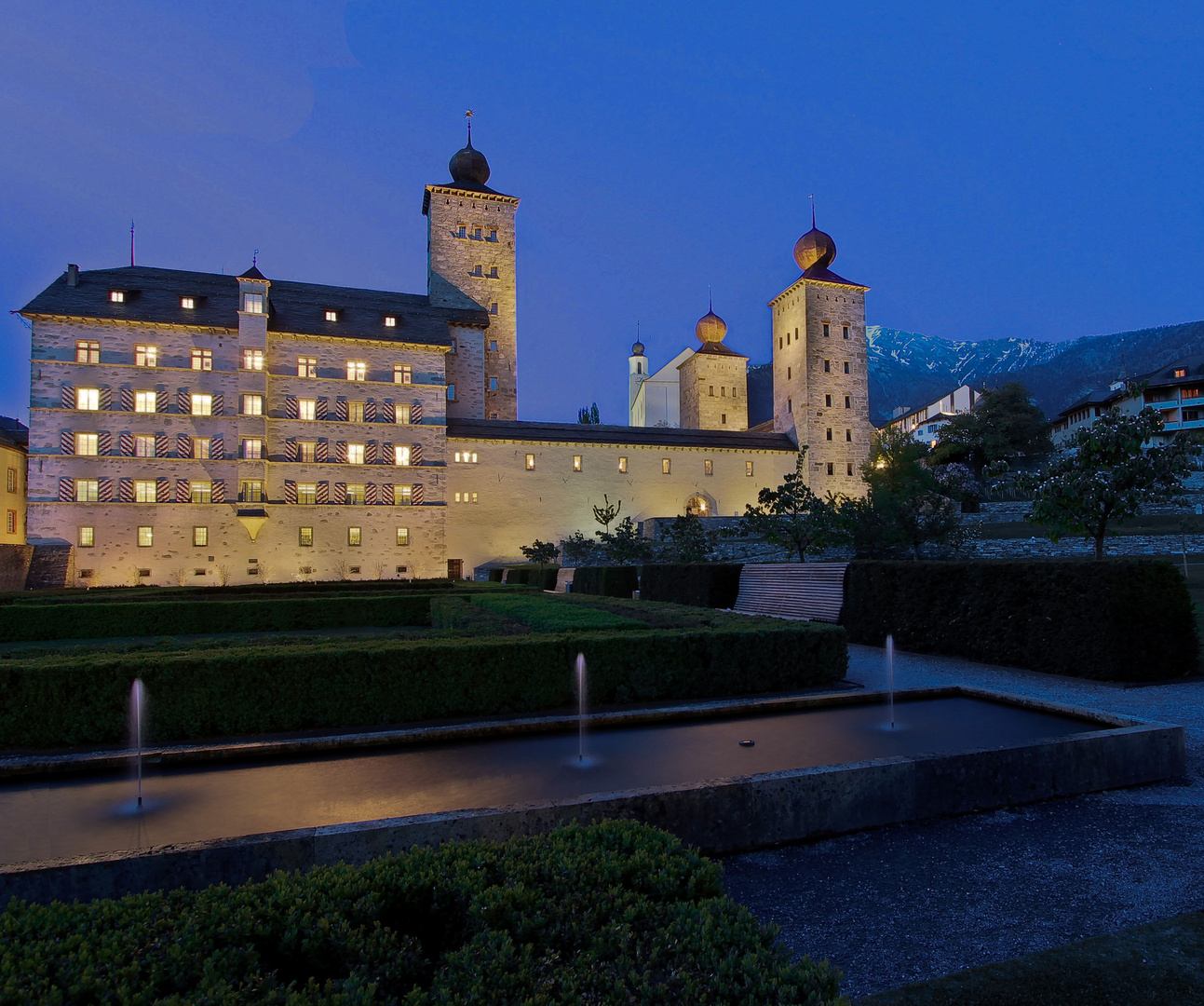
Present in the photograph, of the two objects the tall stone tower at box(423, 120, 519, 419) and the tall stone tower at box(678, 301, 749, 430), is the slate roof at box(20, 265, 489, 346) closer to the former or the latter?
the tall stone tower at box(423, 120, 519, 419)

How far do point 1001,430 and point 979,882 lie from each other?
56959 mm

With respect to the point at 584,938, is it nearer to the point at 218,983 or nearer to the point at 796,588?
the point at 218,983

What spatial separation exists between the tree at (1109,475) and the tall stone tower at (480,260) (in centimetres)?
3773

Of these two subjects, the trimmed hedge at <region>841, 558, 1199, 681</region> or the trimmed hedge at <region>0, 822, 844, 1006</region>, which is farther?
the trimmed hedge at <region>841, 558, 1199, 681</region>

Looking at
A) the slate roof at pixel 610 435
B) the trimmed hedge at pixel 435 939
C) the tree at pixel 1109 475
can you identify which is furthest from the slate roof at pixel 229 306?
the trimmed hedge at pixel 435 939

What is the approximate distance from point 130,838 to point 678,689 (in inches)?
224

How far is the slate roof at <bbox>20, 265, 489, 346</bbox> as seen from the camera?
35406 millimetres

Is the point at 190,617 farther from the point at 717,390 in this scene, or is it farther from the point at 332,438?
the point at 717,390

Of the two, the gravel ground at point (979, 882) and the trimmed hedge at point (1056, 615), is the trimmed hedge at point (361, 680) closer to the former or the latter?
the trimmed hedge at point (1056, 615)

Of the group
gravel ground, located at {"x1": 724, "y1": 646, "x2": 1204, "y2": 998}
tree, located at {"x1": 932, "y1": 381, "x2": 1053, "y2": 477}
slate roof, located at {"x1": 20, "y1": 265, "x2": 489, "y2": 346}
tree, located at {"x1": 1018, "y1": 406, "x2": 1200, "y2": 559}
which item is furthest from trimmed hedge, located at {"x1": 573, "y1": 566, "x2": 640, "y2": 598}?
tree, located at {"x1": 932, "y1": 381, "x2": 1053, "y2": 477}

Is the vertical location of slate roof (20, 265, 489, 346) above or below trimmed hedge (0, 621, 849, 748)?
above

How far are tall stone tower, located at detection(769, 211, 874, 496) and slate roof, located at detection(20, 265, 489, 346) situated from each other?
22718 millimetres

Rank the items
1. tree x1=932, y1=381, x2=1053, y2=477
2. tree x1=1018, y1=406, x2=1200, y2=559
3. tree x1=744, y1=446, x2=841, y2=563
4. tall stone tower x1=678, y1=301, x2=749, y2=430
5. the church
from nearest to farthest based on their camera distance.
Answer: tree x1=1018, y1=406, x2=1200, y2=559
tree x1=744, y1=446, x2=841, y2=563
the church
tree x1=932, y1=381, x2=1053, y2=477
tall stone tower x1=678, y1=301, x2=749, y2=430

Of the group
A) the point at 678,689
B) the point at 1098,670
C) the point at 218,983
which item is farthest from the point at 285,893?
the point at 1098,670
